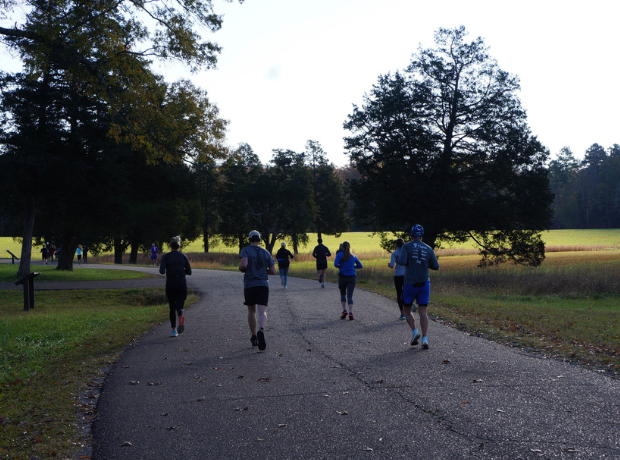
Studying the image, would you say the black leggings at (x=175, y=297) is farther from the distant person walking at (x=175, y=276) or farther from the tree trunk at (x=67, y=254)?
the tree trunk at (x=67, y=254)

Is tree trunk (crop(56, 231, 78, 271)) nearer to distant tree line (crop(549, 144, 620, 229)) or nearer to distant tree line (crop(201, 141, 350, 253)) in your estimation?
distant tree line (crop(201, 141, 350, 253))

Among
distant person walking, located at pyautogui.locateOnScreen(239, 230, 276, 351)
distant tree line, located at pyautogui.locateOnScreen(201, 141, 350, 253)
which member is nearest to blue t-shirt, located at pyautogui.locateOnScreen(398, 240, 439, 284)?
distant person walking, located at pyautogui.locateOnScreen(239, 230, 276, 351)

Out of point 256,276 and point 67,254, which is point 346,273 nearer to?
point 256,276

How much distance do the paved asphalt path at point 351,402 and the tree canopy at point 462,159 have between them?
78.2 feet

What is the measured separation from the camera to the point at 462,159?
110 ft

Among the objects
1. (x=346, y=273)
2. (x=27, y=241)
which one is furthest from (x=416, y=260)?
(x=27, y=241)

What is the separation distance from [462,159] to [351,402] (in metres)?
29.8

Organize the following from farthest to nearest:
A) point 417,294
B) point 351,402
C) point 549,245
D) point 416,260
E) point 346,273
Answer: point 549,245
point 346,273
point 417,294
point 416,260
point 351,402

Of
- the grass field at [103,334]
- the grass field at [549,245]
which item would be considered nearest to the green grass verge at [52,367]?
the grass field at [103,334]

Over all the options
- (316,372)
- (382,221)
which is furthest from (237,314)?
(382,221)

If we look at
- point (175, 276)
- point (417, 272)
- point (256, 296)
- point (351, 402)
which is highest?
point (417, 272)

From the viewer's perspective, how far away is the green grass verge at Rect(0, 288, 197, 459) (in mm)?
4887

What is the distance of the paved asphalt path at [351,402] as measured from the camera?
4426mm

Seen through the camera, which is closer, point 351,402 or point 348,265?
point 351,402
